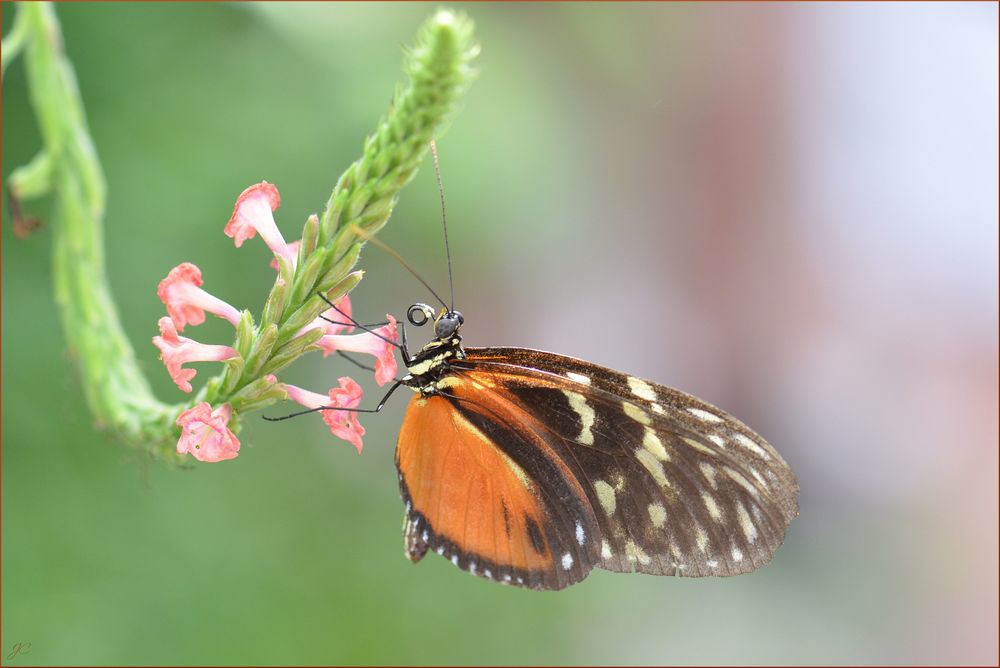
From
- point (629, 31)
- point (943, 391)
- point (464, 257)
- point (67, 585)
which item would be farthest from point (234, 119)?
point (943, 391)

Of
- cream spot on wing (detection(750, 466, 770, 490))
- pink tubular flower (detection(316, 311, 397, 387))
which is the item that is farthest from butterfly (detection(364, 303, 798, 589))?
pink tubular flower (detection(316, 311, 397, 387))

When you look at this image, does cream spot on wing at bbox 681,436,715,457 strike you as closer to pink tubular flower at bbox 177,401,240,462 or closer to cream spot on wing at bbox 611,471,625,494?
cream spot on wing at bbox 611,471,625,494

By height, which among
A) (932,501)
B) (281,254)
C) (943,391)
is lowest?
(281,254)

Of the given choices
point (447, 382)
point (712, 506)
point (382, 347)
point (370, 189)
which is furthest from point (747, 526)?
point (370, 189)

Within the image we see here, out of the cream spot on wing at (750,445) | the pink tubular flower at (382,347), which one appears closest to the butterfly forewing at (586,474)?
the cream spot on wing at (750,445)

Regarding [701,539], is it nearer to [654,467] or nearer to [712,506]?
[712,506]

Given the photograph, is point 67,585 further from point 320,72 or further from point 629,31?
point 629,31

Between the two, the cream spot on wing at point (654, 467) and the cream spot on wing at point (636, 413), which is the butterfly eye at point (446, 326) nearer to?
the cream spot on wing at point (636, 413)
